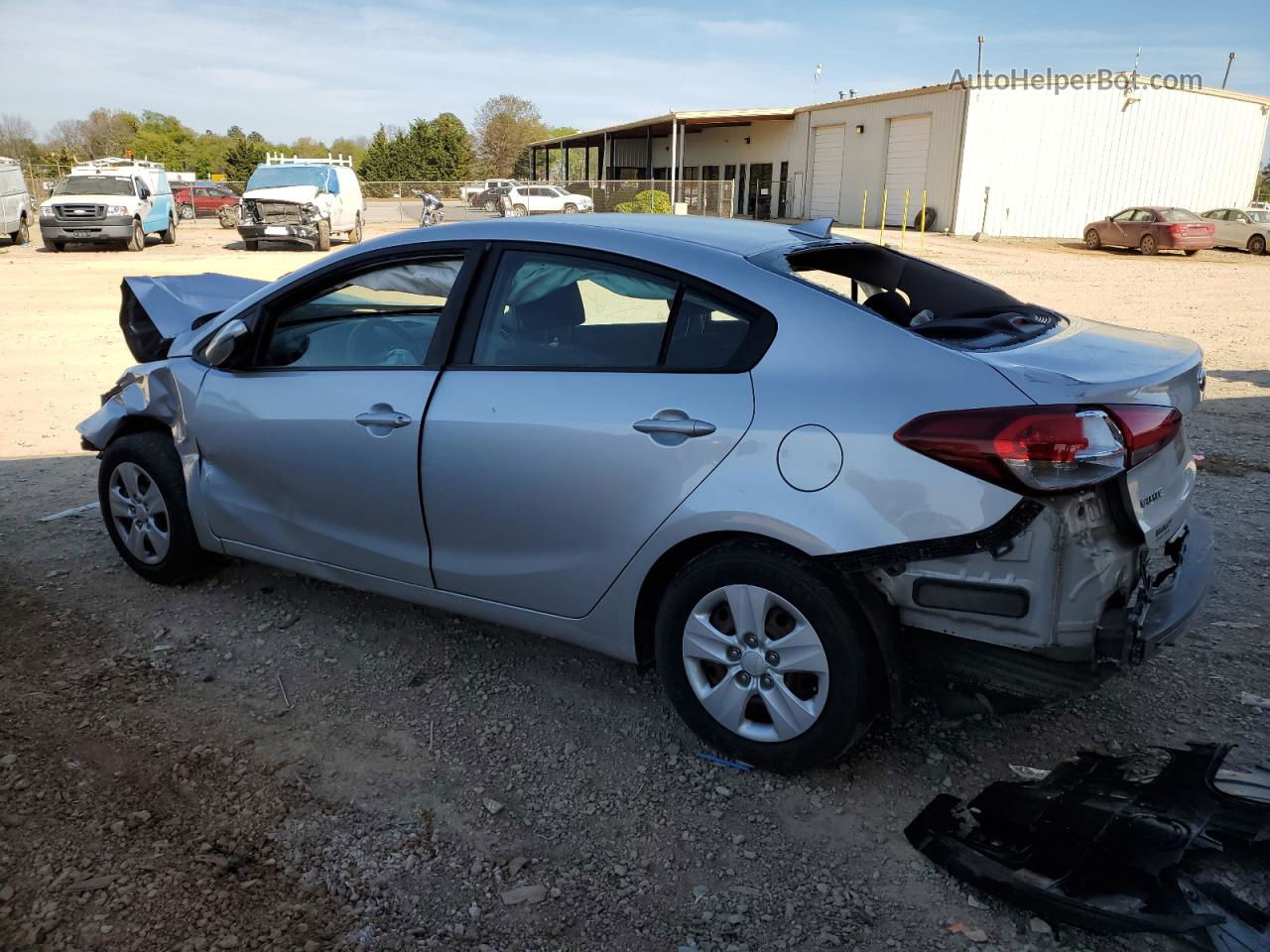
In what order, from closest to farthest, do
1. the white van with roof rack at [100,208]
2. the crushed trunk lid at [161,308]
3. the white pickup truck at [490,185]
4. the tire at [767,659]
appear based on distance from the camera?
the tire at [767,659] < the crushed trunk lid at [161,308] < the white van with roof rack at [100,208] < the white pickup truck at [490,185]

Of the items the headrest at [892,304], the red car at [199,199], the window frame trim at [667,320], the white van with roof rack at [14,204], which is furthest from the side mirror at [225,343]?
the red car at [199,199]

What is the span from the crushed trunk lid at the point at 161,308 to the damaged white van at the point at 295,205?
20.1m

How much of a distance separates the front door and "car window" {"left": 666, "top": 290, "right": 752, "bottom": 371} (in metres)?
0.92

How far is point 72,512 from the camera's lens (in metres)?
5.41

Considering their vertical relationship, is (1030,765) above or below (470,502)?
below

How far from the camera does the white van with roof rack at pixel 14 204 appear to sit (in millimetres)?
25750

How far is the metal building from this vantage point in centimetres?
3300

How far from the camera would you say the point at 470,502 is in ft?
10.8

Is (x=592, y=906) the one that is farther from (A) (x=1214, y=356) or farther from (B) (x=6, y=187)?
(B) (x=6, y=187)

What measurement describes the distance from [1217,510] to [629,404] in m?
4.04

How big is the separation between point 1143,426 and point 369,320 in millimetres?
2765

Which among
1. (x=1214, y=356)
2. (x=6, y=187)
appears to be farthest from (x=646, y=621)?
(x=6, y=187)

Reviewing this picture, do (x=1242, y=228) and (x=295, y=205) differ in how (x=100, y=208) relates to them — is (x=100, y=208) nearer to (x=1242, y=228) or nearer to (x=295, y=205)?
(x=295, y=205)

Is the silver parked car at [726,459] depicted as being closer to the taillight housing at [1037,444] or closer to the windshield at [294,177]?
the taillight housing at [1037,444]
